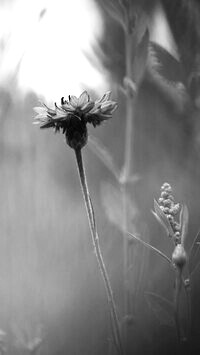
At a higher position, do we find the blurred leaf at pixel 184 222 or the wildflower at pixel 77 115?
the wildflower at pixel 77 115

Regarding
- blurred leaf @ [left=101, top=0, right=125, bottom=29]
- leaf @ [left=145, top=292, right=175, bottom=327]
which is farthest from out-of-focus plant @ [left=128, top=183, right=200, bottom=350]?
blurred leaf @ [left=101, top=0, right=125, bottom=29]

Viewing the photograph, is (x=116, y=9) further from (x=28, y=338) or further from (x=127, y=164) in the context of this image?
(x=28, y=338)

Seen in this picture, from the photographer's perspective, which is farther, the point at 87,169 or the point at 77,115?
the point at 87,169

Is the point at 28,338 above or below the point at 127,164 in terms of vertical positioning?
below

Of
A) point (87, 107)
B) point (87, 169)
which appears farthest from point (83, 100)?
point (87, 169)

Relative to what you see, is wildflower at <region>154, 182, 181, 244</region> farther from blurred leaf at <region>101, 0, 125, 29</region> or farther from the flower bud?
blurred leaf at <region>101, 0, 125, 29</region>

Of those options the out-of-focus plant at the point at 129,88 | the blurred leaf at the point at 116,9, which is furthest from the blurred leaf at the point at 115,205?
the blurred leaf at the point at 116,9

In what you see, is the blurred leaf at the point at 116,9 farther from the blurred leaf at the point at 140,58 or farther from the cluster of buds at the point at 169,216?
the cluster of buds at the point at 169,216
